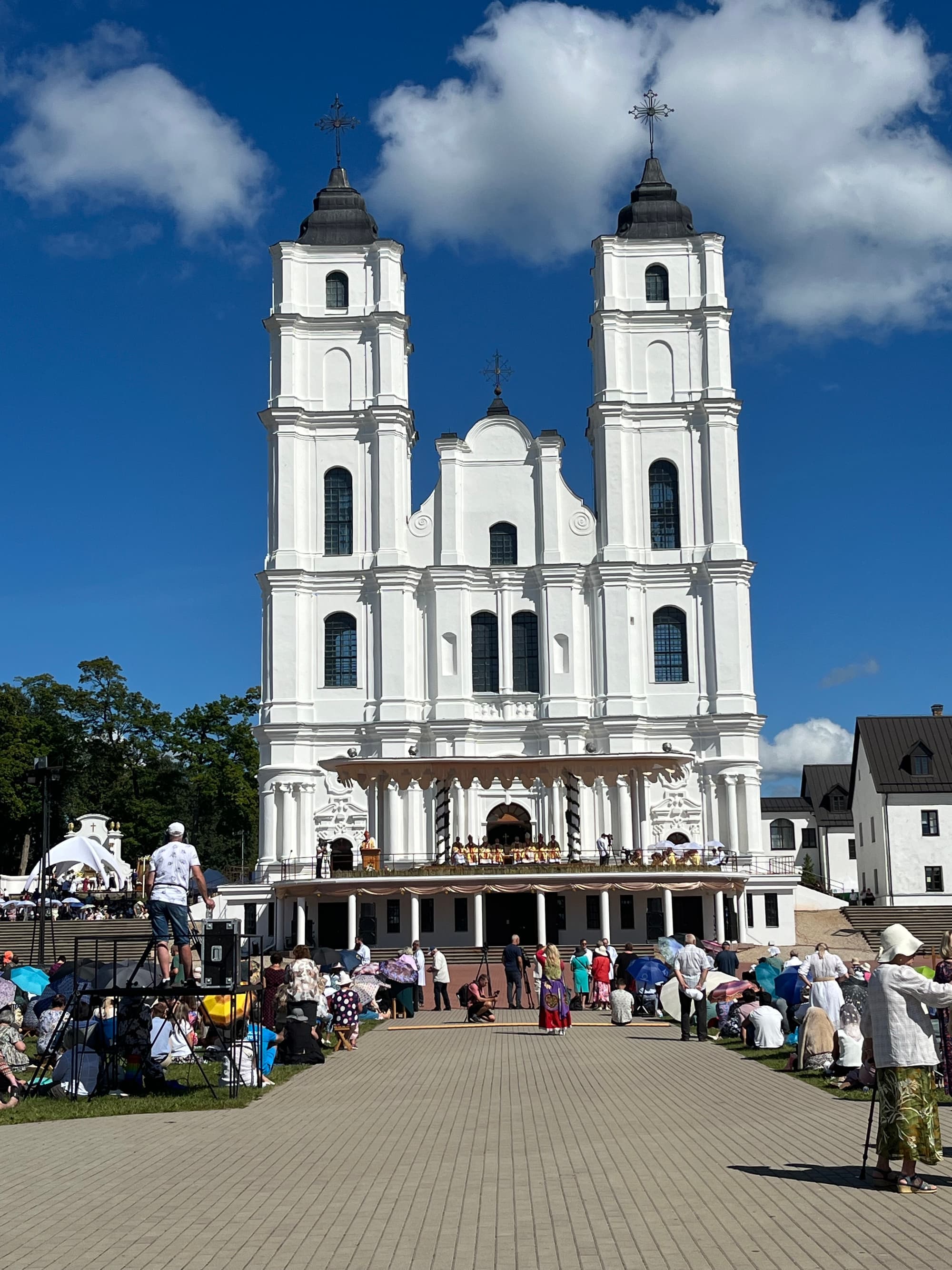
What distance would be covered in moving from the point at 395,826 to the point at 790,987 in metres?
32.7

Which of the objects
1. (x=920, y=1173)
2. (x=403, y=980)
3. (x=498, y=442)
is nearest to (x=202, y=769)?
(x=498, y=442)

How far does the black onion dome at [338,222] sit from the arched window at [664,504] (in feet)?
50.3

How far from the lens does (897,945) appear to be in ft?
36.2

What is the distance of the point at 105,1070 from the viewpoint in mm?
17047

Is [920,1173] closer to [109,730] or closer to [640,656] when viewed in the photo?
[640,656]

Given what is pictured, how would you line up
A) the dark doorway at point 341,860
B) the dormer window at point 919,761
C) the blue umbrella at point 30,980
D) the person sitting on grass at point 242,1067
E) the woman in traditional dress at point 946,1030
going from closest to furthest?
the woman in traditional dress at point 946,1030
the person sitting on grass at point 242,1067
the blue umbrella at point 30,980
the dark doorway at point 341,860
the dormer window at point 919,761

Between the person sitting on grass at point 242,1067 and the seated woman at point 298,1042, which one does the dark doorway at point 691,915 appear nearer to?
the seated woman at point 298,1042

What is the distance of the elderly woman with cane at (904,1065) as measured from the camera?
10398mm

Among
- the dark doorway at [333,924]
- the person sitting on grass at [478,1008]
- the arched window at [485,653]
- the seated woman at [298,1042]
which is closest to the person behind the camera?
the seated woman at [298,1042]

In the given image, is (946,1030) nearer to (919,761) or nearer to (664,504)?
(664,504)

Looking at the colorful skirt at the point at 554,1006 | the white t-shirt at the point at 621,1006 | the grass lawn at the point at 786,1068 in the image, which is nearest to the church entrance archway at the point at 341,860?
the white t-shirt at the point at 621,1006

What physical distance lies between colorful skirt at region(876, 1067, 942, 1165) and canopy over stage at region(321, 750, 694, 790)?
37.8 m

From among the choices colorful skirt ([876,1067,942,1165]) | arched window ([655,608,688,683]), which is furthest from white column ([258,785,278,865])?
colorful skirt ([876,1067,942,1165])

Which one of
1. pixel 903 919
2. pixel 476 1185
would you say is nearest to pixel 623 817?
pixel 903 919
